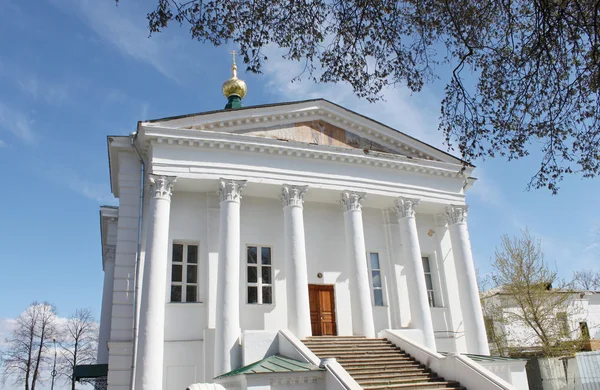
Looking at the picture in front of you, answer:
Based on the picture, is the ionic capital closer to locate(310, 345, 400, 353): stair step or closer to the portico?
the portico

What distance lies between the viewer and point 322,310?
56.9 ft

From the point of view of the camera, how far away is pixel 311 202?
1855 cm

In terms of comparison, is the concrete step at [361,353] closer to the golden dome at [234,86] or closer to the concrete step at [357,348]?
the concrete step at [357,348]

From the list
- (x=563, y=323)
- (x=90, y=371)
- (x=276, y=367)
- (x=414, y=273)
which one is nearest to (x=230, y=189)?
(x=276, y=367)

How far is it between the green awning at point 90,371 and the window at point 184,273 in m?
4.30

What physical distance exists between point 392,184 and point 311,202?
3.08 metres

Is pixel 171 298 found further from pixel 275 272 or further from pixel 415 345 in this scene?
pixel 415 345

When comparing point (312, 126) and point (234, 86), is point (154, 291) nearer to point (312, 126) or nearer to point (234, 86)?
point (312, 126)

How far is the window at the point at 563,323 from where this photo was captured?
23656 mm

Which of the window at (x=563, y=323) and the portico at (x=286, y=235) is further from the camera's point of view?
the window at (x=563, y=323)

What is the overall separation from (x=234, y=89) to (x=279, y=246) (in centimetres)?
1145

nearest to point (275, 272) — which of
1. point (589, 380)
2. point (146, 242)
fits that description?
point (146, 242)

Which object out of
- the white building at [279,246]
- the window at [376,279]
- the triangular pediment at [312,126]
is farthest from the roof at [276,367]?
the triangular pediment at [312,126]

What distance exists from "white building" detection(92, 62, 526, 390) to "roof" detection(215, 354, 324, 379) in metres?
0.16
